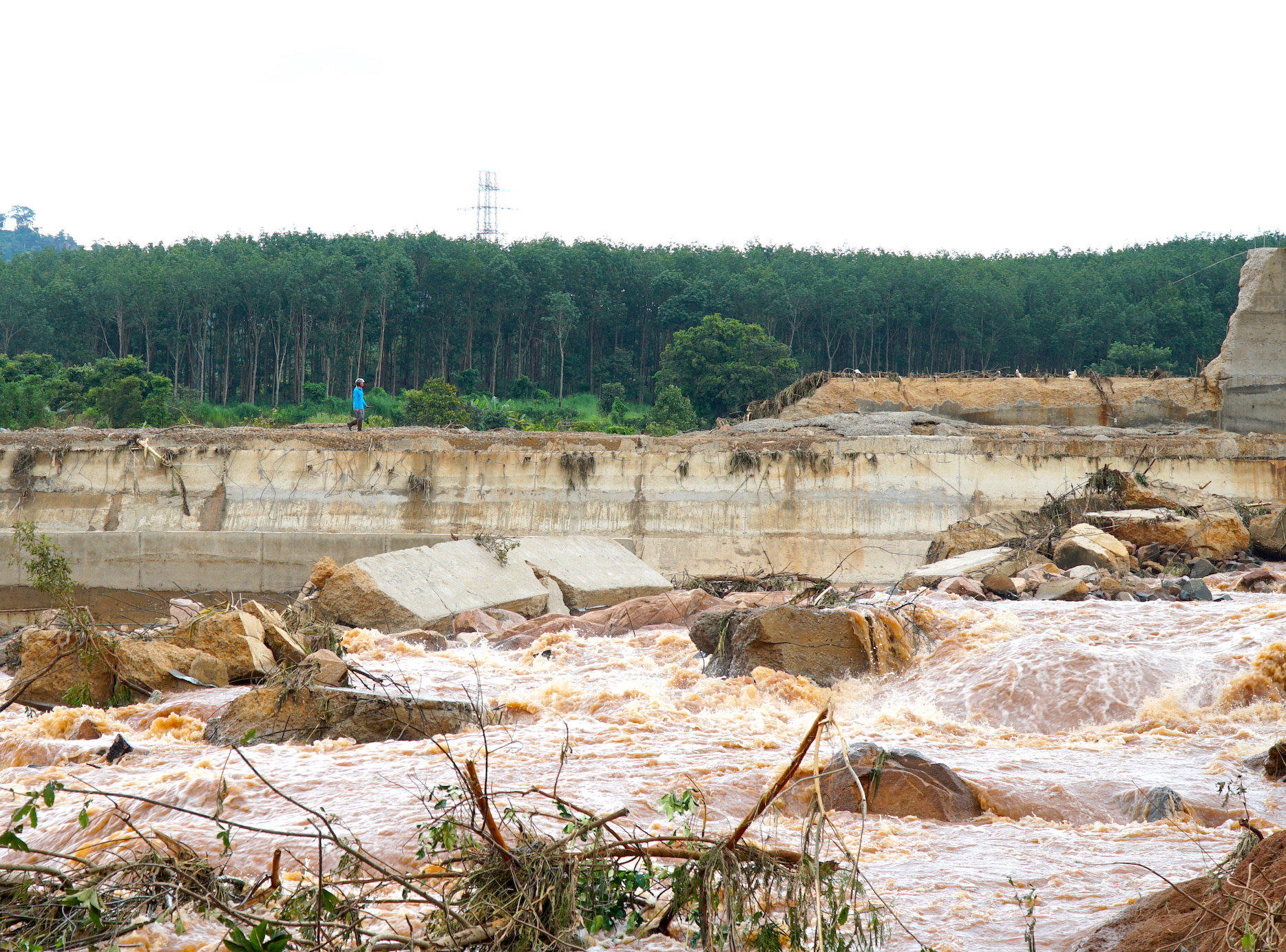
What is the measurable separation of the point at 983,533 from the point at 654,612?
5352mm

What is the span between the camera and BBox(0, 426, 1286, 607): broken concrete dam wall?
17359 millimetres

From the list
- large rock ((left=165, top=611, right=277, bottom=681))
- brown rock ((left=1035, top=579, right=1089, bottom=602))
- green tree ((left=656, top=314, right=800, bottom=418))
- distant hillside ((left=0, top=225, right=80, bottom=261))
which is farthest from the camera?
distant hillside ((left=0, top=225, right=80, bottom=261))

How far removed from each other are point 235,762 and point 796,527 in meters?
12.0

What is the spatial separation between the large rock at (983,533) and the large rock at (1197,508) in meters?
1.27

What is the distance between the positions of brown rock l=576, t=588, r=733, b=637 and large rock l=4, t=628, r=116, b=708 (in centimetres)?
513

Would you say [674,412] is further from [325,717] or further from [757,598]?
[325,717]

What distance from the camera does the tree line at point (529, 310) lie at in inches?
2168

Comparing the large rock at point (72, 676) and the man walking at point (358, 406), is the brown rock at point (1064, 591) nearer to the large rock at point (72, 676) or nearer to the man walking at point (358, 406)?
the large rock at point (72, 676)

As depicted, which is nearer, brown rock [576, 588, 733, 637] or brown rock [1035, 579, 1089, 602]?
brown rock [1035, 579, 1089, 602]

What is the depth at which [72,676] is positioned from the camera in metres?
8.39

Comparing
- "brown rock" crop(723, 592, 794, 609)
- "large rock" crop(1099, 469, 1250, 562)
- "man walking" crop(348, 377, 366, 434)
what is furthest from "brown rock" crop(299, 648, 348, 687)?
"man walking" crop(348, 377, 366, 434)

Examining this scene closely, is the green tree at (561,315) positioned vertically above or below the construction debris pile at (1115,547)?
above

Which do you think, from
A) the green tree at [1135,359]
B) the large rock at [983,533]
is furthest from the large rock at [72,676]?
the green tree at [1135,359]

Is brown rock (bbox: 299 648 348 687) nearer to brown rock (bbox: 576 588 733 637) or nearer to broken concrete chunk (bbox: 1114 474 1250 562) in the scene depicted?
→ brown rock (bbox: 576 588 733 637)
